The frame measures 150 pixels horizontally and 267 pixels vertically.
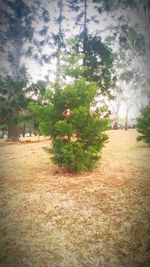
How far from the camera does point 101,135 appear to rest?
27.1 feet

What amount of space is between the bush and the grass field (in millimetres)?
591

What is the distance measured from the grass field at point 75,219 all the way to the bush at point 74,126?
59 cm

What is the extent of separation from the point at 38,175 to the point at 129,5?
11.1 m

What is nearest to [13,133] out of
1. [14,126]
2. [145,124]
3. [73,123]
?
[14,126]

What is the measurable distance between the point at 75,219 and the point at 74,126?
3.34 m

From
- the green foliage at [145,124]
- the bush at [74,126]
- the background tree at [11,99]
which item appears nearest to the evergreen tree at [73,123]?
the bush at [74,126]

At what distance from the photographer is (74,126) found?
797 cm

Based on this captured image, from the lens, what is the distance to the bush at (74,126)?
785 centimetres

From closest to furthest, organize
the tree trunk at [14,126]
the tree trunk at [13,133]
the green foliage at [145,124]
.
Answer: the green foliage at [145,124] < the tree trunk at [14,126] < the tree trunk at [13,133]

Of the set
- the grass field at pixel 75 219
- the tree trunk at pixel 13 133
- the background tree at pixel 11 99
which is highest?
the background tree at pixel 11 99

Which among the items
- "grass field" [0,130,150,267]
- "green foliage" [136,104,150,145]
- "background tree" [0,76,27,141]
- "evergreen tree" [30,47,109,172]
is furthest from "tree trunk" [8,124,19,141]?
"evergreen tree" [30,47,109,172]

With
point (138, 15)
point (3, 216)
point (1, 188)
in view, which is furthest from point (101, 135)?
point (138, 15)

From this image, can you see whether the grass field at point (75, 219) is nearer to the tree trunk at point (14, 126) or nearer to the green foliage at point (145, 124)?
the green foliage at point (145, 124)

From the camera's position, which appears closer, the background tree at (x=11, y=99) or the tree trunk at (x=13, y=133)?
the background tree at (x=11, y=99)
